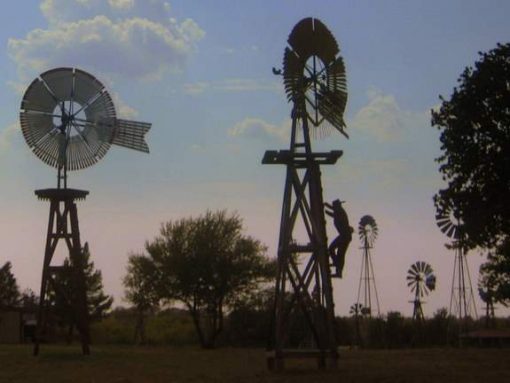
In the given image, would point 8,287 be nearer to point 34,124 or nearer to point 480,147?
point 34,124

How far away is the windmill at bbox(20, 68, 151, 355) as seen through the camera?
35.0m

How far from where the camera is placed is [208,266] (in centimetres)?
5853

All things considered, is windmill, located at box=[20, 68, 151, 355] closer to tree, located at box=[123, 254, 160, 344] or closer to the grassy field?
the grassy field

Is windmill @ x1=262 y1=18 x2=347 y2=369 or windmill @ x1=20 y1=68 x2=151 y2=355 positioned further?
windmill @ x1=20 y1=68 x2=151 y2=355

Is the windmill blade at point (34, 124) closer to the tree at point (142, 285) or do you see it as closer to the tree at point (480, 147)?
the tree at point (480, 147)

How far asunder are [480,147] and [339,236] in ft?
19.6

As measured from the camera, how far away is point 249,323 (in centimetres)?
5934

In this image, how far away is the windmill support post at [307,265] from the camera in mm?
23594

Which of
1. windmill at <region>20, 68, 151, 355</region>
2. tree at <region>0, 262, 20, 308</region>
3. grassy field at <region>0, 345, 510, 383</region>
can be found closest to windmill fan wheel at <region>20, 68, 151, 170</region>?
windmill at <region>20, 68, 151, 355</region>

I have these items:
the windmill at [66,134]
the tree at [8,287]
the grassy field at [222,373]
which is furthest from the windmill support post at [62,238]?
the tree at [8,287]

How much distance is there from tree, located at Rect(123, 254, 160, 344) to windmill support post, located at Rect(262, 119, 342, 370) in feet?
120

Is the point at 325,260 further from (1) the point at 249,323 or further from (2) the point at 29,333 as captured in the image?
(2) the point at 29,333

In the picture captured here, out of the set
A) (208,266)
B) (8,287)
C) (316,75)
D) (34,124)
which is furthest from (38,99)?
(8,287)

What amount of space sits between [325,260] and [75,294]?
52.5ft
